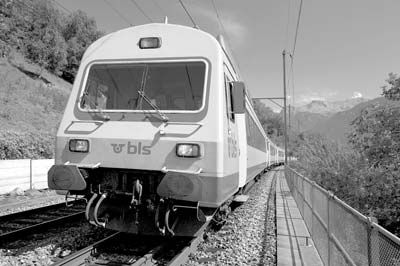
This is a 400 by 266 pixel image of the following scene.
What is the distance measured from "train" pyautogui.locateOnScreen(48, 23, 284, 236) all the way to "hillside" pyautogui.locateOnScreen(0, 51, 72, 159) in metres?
10.4

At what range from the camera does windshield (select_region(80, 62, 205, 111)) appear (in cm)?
527

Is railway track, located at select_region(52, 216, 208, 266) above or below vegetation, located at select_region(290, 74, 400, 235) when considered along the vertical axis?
below

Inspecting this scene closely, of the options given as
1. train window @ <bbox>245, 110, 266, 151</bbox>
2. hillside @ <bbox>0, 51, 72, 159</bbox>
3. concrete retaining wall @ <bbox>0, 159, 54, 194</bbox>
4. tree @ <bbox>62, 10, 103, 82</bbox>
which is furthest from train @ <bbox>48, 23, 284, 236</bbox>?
tree @ <bbox>62, 10, 103, 82</bbox>

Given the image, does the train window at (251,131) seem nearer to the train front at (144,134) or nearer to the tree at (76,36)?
the train front at (144,134)

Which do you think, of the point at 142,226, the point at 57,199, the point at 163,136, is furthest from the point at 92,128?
the point at 57,199

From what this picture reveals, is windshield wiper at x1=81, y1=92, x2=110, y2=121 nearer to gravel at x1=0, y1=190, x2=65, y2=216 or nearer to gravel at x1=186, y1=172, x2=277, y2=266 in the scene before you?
gravel at x1=186, y1=172, x2=277, y2=266

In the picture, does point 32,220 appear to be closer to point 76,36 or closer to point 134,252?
point 134,252

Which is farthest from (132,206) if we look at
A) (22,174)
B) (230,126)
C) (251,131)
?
(22,174)

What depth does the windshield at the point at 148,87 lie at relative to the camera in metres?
5.27

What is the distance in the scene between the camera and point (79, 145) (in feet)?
16.7

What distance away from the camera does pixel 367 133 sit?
10.6 m

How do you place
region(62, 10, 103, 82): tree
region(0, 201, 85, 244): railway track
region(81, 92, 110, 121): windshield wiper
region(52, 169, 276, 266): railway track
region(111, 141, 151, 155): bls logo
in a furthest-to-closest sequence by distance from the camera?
1. region(62, 10, 103, 82): tree
2. region(0, 201, 85, 244): railway track
3. region(81, 92, 110, 121): windshield wiper
4. region(111, 141, 151, 155): bls logo
5. region(52, 169, 276, 266): railway track

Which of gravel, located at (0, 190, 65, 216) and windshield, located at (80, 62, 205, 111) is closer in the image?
windshield, located at (80, 62, 205, 111)

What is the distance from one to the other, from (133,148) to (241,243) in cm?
285
